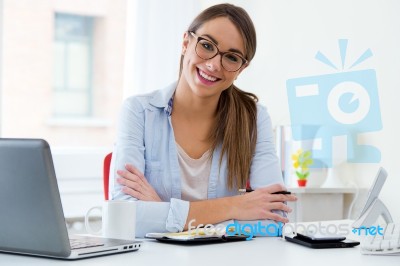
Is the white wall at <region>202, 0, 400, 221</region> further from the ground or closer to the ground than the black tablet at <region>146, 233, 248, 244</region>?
further from the ground

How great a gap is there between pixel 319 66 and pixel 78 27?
5.50 m

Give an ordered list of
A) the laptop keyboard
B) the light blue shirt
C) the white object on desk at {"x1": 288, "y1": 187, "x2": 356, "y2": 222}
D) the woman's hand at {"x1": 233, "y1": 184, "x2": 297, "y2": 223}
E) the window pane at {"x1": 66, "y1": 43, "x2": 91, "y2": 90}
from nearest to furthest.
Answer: the laptop keyboard < the woman's hand at {"x1": 233, "y1": 184, "x2": 297, "y2": 223} < the light blue shirt < the white object on desk at {"x1": 288, "y1": 187, "x2": 356, "y2": 222} < the window pane at {"x1": 66, "y1": 43, "x2": 91, "y2": 90}

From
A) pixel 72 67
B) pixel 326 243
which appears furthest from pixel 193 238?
pixel 72 67

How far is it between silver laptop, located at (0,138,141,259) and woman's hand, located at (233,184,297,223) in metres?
0.63

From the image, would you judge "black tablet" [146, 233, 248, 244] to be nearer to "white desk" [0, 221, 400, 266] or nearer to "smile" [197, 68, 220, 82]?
"white desk" [0, 221, 400, 266]

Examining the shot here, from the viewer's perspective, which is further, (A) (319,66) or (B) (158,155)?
(A) (319,66)

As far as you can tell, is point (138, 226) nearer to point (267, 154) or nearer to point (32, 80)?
point (267, 154)

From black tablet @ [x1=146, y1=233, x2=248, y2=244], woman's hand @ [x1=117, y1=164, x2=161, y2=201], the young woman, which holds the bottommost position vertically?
black tablet @ [x1=146, y1=233, x2=248, y2=244]

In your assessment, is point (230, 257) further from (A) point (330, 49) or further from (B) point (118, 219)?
(A) point (330, 49)

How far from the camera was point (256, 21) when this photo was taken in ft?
13.5

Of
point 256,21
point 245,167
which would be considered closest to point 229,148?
point 245,167

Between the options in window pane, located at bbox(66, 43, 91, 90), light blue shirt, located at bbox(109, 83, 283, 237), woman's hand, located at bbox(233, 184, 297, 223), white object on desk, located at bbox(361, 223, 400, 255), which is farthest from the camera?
window pane, located at bbox(66, 43, 91, 90)

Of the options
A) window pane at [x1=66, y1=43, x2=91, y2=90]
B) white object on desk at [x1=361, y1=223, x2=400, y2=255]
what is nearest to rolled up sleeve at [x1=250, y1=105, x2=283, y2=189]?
white object on desk at [x1=361, y1=223, x2=400, y2=255]

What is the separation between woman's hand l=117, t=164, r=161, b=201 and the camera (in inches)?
81.0
